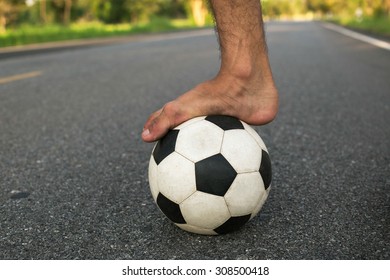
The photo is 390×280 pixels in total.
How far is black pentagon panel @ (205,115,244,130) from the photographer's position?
6.05 feet

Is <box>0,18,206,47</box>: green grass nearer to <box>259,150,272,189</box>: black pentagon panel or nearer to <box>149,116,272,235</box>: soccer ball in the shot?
<box>149,116,272,235</box>: soccer ball

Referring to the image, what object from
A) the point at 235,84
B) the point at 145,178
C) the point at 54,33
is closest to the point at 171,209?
the point at 235,84

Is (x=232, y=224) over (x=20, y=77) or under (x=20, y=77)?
under

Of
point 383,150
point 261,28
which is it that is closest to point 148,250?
point 261,28

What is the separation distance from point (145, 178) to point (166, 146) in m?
0.71

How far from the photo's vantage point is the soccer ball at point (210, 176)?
1.73 metres

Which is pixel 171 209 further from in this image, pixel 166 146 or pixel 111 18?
pixel 111 18

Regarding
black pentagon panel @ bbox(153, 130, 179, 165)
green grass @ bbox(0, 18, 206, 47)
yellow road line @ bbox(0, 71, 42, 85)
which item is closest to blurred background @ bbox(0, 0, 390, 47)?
green grass @ bbox(0, 18, 206, 47)

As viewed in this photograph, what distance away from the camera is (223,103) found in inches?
75.5

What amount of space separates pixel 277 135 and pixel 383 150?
2.51ft

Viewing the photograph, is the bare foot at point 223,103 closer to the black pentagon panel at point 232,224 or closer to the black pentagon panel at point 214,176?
the black pentagon panel at point 214,176

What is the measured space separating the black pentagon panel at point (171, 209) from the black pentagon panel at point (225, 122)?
37cm

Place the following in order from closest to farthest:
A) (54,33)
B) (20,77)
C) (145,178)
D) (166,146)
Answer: (166,146) < (145,178) < (20,77) < (54,33)

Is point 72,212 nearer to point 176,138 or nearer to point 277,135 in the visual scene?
point 176,138
